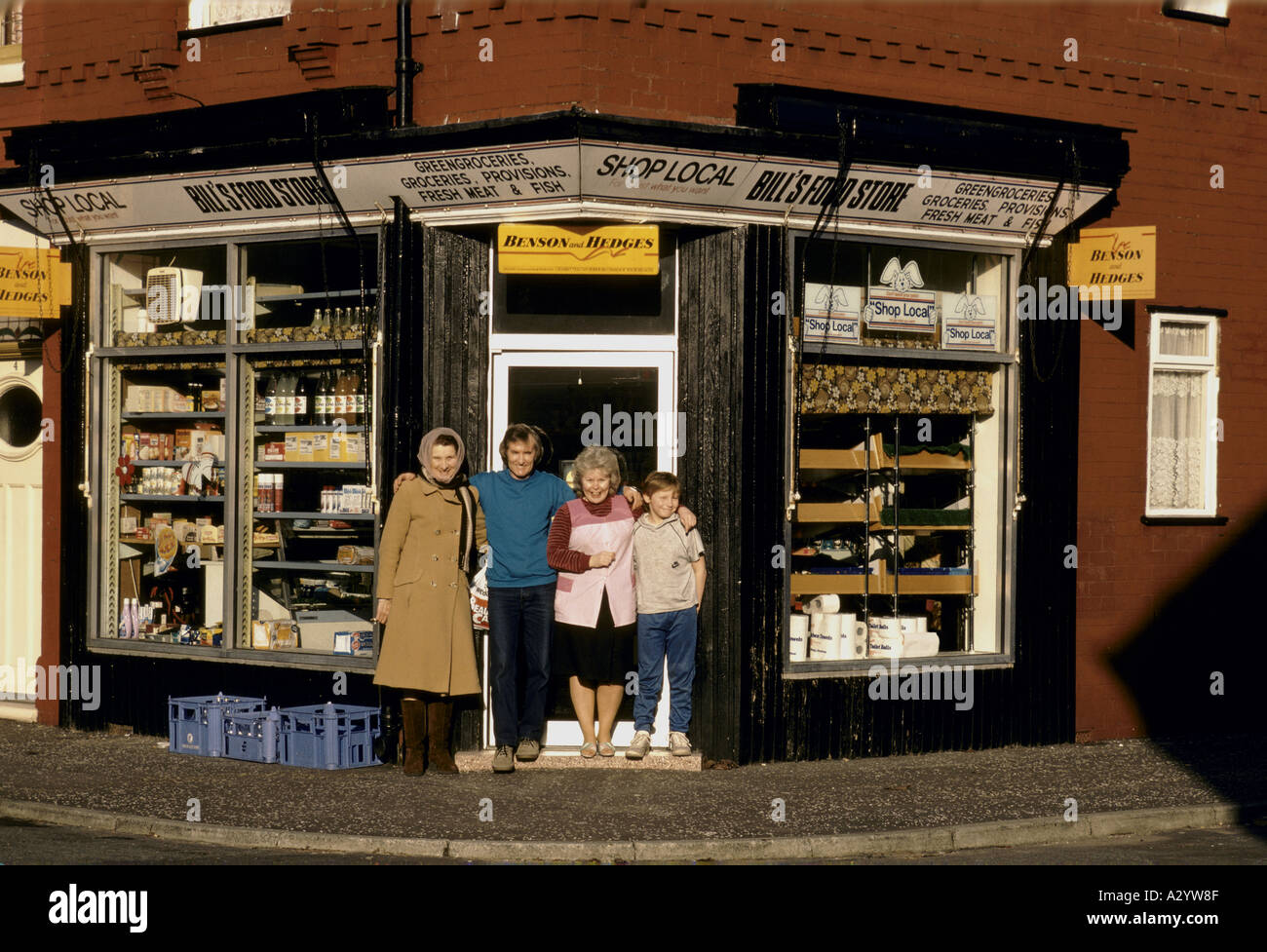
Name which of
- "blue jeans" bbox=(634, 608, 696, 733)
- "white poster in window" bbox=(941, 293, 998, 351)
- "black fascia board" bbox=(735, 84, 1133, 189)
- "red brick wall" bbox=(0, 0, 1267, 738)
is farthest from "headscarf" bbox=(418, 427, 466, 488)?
"white poster in window" bbox=(941, 293, 998, 351)

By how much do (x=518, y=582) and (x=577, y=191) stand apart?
2.58 meters

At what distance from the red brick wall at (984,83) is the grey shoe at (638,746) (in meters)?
3.71

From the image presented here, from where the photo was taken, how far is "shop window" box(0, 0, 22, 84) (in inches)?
508

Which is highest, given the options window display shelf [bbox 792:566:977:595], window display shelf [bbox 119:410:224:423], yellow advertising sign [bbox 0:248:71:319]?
yellow advertising sign [bbox 0:248:71:319]

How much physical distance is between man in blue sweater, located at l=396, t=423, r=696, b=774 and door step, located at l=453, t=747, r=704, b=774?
0.36 feet

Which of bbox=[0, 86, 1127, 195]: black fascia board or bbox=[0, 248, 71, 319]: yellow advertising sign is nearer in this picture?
bbox=[0, 86, 1127, 195]: black fascia board

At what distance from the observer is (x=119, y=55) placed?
12258 millimetres

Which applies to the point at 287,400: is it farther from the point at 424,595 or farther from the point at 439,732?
the point at 439,732

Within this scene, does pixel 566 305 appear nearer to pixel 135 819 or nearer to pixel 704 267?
pixel 704 267

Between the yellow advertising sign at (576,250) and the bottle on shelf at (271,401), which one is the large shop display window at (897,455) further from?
the bottle on shelf at (271,401)

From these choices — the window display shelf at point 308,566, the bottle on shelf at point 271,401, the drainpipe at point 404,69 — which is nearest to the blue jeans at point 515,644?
the window display shelf at point 308,566

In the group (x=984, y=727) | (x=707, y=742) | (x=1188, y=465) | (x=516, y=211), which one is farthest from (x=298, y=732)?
(x=1188, y=465)

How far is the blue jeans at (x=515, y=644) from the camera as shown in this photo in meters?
10.6

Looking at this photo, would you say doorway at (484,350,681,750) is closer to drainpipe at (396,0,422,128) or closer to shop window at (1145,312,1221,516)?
drainpipe at (396,0,422,128)
